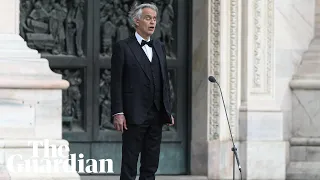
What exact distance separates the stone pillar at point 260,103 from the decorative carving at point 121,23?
1061mm

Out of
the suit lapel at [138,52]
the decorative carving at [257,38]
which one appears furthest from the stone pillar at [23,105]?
the decorative carving at [257,38]

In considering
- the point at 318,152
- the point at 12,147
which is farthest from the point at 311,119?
the point at 12,147

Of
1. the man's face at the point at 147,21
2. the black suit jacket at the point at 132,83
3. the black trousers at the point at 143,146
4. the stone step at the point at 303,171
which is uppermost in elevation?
the man's face at the point at 147,21

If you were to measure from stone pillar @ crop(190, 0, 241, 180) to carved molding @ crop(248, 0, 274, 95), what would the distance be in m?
0.21

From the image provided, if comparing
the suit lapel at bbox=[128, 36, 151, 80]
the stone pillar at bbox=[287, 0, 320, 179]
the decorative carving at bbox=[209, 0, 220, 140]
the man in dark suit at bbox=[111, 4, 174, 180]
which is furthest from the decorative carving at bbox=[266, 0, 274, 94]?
the suit lapel at bbox=[128, 36, 151, 80]

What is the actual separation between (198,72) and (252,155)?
1.33 m

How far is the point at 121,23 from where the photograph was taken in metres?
14.8

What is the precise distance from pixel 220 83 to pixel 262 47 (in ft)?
2.35

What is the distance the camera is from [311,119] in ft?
48.9

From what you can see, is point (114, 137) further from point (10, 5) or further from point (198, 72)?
point (10, 5)

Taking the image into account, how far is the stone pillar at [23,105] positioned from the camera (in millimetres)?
12445

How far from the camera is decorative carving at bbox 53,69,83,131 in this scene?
14.6m

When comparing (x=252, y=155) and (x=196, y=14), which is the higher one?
(x=196, y=14)

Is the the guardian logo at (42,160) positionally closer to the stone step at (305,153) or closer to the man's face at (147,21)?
the man's face at (147,21)
